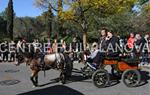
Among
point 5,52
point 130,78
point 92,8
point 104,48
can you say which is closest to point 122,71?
point 130,78

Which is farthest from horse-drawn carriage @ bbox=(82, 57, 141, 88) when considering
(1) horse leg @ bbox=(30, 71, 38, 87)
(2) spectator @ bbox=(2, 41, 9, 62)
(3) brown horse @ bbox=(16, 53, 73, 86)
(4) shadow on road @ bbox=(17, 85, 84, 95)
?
(2) spectator @ bbox=(2, 41, 9, 62)

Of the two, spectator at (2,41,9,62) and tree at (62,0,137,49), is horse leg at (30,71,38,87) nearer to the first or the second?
spectator at (2,41,9,62)

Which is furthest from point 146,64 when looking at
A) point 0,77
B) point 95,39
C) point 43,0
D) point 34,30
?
point 34,30

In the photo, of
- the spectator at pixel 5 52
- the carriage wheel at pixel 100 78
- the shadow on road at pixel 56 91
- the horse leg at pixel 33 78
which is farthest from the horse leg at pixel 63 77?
the spectator at pixel 5 52

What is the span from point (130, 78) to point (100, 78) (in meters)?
1.08

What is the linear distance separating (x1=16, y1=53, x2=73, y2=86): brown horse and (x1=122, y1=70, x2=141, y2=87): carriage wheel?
7.50 feet

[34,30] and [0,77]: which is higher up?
[34,30]

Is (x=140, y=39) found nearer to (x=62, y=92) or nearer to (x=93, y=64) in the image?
(x=93, y=64)

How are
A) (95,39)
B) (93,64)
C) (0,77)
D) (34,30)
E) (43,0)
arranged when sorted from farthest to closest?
(34,30) < (95,39) < (43,0) < (0,77) < (93,64)

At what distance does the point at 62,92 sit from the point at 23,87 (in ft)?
6.15

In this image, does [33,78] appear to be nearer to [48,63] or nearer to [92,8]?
[48,63]

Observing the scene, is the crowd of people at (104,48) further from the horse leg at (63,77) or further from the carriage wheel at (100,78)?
the horse leg at (63,77)

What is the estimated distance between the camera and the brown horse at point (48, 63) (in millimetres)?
14070

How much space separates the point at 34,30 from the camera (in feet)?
163
